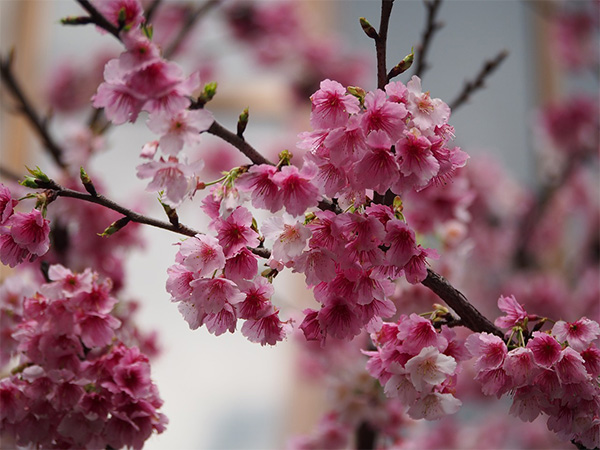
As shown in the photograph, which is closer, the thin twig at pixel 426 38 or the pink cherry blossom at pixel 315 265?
the pink cherry blossom at pixel 315 265

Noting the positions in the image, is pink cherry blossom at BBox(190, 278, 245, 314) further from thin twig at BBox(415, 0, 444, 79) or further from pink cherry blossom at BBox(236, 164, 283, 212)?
thin twig at BBox(415, 0, 444, 79)

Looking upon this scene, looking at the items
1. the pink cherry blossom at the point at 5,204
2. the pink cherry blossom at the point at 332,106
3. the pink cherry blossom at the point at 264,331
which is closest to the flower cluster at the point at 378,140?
the pink cherry blossom at the point at 332,106

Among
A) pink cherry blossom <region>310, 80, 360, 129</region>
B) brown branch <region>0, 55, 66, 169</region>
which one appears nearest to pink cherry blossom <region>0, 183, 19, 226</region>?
pink cherry blossom <region>310, 80, 360, 129</region>

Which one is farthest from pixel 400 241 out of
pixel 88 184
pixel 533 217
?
pixel 533 217

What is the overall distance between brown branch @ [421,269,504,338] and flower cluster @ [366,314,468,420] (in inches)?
Answer: 0.9

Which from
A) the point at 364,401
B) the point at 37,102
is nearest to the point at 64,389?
the point at 364,401

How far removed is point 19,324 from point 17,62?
141cm

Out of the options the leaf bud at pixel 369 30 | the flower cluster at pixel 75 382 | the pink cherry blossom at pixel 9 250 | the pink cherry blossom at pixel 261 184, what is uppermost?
the leaf bud at pixel 369 30

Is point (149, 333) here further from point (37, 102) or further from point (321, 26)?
point (321, 26)

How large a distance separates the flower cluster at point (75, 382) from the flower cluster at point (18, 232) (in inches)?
3.0

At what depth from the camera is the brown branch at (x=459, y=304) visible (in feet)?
1.52

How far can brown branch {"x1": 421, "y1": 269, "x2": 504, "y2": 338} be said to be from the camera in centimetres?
46

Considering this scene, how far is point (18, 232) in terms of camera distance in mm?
442

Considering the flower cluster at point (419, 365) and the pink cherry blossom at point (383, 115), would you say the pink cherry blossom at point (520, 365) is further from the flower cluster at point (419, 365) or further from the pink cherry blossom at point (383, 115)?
the pink cherry blossom at point (383, 115)
